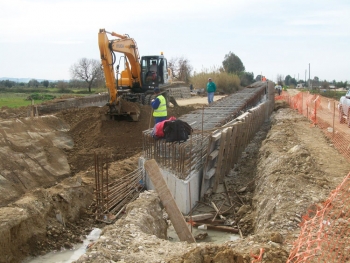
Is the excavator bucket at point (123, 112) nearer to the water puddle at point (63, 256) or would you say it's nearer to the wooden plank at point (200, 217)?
the wooden plank at point (200, 217)

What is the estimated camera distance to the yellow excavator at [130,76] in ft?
49.2

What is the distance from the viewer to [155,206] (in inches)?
271

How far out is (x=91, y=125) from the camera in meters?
15.9

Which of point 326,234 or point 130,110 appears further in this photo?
point 130,110

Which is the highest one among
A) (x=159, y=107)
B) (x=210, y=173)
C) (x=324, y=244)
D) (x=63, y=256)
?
(x=159, y=107)

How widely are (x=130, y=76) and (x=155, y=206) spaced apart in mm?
12062

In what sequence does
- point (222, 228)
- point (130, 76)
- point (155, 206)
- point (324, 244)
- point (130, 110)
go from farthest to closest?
point (130, 76) → point (130, 110) → point (222, 228) → point (155, 206) → point (324, 244)

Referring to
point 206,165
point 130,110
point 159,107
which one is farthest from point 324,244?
point 130,110

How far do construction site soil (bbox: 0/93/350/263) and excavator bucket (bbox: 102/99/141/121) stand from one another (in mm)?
2453

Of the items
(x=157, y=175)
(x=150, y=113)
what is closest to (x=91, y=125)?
(x=150, y=113)

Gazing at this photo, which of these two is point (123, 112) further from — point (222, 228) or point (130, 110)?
point (222, 228)

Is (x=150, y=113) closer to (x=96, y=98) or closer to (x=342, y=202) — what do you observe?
(x=96, y=98)

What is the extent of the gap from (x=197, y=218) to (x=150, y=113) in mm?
9721

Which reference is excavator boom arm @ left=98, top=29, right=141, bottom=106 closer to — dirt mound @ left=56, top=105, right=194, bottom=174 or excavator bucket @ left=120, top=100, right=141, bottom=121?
excavator bucket @ left=120, top=100, right=141, bottom=121
